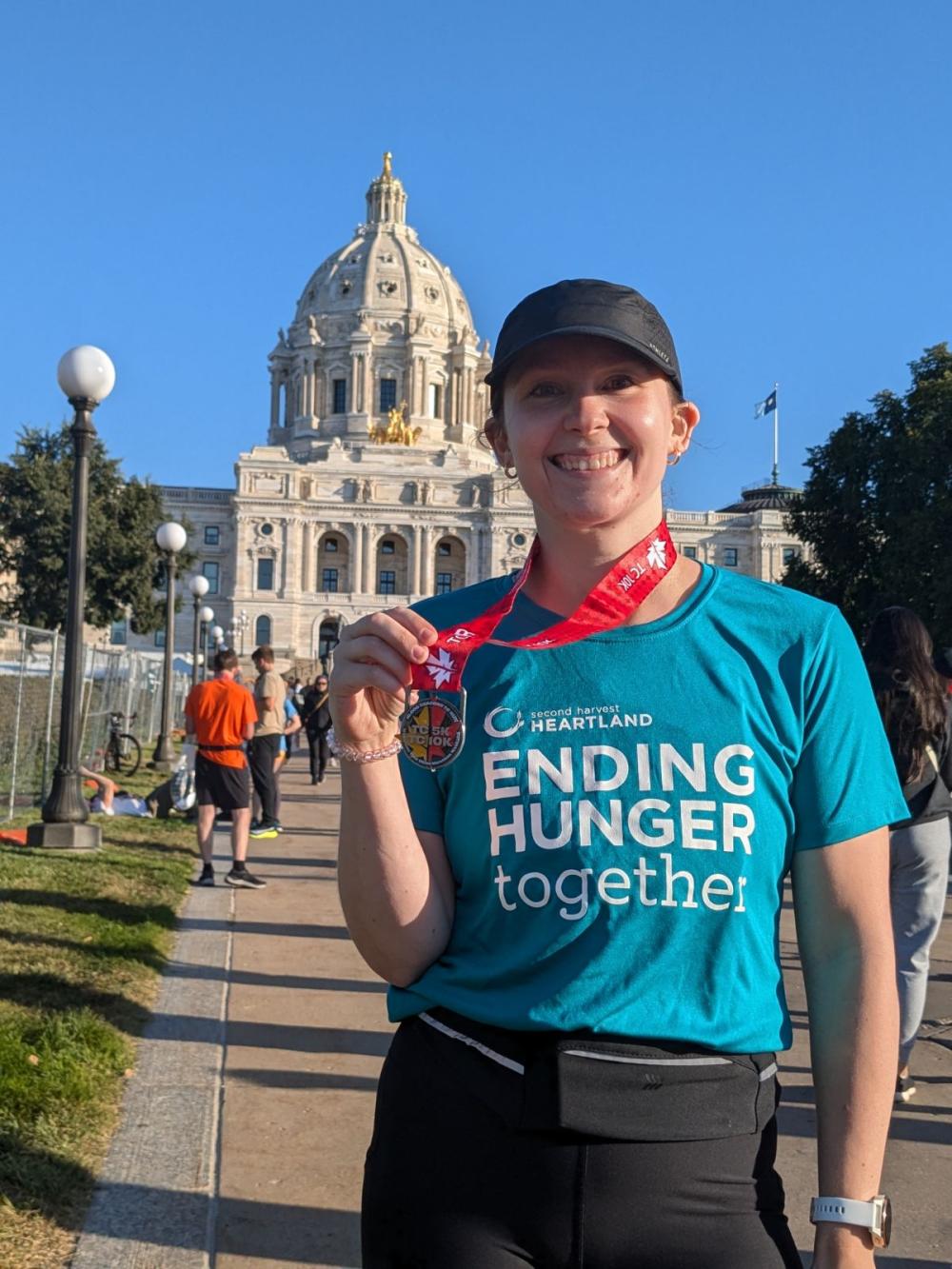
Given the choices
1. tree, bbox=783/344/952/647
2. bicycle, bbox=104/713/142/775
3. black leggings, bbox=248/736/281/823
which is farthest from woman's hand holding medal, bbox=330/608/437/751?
tree, bbox=783/344/952/647

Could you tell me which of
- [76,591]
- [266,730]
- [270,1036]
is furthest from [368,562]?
[270,1036]

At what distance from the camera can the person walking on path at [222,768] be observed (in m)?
9.83

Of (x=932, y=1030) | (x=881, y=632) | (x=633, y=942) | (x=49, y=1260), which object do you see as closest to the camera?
(x=633, y=942)

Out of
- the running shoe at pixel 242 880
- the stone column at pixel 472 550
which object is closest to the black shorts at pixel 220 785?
the running shoe at pixel 242 880

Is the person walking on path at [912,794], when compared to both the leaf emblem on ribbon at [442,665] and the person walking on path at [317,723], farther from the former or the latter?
the person walking on path at [317,723]

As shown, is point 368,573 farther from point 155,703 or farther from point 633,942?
point 633,942

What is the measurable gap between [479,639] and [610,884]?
36cm

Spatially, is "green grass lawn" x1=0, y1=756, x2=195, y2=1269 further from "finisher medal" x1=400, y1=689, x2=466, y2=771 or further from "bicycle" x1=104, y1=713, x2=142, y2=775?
"bicycle" x1=104, y1=713, x2=142, y2=775

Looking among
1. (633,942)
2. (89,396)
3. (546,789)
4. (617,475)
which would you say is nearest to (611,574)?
(617,475)

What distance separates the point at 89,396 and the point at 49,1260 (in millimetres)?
9188

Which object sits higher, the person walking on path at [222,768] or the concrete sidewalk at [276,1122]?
the person walking on path at [222,768]

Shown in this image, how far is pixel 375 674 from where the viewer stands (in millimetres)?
1705

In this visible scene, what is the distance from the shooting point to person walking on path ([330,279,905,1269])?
166 centimetres

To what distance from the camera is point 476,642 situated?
5.66 ft
